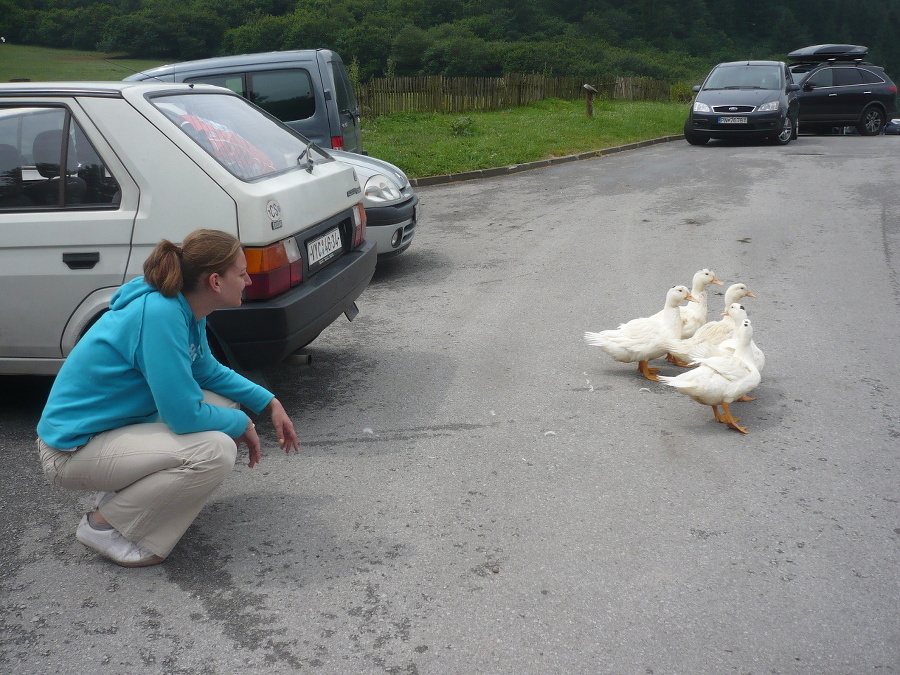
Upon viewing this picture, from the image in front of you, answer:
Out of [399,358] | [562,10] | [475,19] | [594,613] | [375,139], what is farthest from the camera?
[562,10]

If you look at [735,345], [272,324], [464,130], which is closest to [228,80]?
[272,324]

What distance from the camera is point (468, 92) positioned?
93.5 feet

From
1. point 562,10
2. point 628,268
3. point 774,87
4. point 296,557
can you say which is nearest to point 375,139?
point 774,87

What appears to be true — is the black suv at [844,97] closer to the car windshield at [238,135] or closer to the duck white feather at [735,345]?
the duck white feather at [735,345]

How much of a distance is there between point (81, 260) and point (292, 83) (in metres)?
6.97

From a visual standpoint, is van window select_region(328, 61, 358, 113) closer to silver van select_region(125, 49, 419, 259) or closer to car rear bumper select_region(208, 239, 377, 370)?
silver van select_region(125, 49, 419, 259)

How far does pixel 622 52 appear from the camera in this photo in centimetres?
6894

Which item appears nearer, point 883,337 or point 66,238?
point 66,238

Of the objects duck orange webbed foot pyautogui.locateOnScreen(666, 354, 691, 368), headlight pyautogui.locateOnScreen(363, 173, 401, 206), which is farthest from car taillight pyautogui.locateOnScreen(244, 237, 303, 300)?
headlight pyautogui.locateOnScreen(363, 173, 401, 206)

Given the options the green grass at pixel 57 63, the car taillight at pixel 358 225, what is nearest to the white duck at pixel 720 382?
the car taillight at pixel 358 225

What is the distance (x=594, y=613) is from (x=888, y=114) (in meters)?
22.0

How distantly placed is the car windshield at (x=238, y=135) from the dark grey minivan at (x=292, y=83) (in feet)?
17.4

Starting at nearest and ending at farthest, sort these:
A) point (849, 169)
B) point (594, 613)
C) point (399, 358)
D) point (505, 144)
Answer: point (594, 613) → point (399, 358) → point (849, 169) → point (505, 144)

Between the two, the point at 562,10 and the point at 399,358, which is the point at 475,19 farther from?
the point at 399,358
